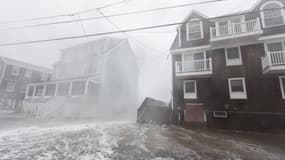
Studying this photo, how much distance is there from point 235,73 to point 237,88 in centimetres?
108

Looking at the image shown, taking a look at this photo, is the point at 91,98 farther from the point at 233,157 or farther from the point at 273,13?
the point at 273,13

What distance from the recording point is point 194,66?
10828 millimetres

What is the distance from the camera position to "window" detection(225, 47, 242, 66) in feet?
32.5

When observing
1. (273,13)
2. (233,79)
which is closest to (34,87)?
(233,79)

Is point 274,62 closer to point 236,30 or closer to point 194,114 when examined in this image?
point 236,30

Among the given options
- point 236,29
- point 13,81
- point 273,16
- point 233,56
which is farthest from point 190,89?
point 13,81

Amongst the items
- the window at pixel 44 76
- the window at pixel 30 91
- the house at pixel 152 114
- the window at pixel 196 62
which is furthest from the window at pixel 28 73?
the window at pixel 196 62

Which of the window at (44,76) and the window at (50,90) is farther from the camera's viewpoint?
the window at (44,76)

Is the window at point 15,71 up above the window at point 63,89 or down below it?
above

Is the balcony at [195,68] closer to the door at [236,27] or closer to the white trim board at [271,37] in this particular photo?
the door at [236,27]

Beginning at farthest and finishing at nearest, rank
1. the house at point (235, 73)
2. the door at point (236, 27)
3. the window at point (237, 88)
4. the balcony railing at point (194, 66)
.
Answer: the balcony railing at point (194, 66) < the door at point (236, 27) < the window at point (237, 88) < the house at point (235, 73)

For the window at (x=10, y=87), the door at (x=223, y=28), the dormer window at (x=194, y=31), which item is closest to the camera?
the door at (x=223, y=28)

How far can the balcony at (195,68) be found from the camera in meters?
10.1

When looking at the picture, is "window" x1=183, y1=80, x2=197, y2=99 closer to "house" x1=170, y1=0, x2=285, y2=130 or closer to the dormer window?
"house" x1=170, y1=0, x2=285, y2=130
